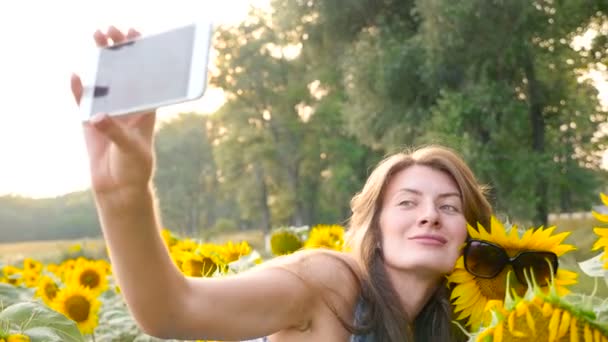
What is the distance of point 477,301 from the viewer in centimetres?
148

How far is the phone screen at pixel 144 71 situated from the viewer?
34.2 inches

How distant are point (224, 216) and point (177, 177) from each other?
12.3 feet

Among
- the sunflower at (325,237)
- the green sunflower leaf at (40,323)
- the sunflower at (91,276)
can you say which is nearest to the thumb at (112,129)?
the green sunflower leaf at (40,323)

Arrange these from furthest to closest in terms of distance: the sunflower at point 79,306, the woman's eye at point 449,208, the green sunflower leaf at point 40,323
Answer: the sunflower at point 79,306 → the woman's eye at point 449,208 → the green sunflower leaf at point 40,323

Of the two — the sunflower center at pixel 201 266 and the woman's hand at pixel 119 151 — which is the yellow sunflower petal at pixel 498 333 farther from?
the sunflower center at pixel 201 266

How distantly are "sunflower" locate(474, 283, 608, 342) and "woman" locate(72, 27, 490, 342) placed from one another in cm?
39

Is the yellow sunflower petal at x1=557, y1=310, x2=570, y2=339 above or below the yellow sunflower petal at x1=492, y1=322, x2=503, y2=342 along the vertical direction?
above

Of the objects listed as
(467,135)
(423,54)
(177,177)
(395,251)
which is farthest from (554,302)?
(177,177)

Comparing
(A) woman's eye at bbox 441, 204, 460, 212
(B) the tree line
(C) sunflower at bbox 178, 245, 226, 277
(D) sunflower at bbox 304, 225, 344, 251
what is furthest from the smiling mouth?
(B) the tree line

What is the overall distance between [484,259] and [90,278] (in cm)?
264

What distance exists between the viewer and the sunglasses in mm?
1435

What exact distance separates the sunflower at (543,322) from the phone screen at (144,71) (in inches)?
15.4

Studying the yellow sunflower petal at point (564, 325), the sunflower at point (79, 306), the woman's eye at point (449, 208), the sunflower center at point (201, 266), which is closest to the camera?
the yellow sunflower petal at point (564, 325)

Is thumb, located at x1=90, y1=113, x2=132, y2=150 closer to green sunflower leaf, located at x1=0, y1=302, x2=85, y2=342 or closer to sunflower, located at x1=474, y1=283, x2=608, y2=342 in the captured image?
sunflower, located at x1=474, y1=283, x2=608, y2=342
